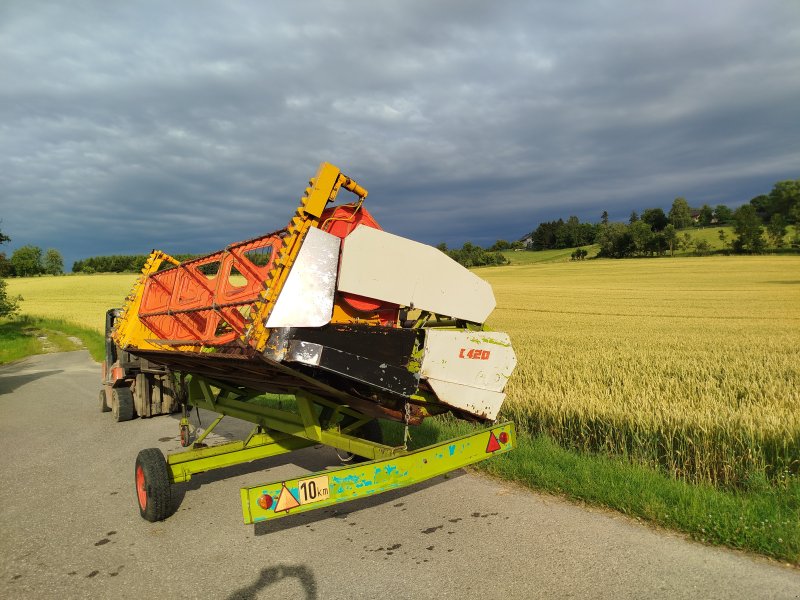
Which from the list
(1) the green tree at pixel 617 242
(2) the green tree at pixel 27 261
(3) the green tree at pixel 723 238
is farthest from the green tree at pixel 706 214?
(2) the green tree at pixel 27 261

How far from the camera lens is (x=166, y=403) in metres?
8.59

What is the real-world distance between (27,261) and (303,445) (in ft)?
373

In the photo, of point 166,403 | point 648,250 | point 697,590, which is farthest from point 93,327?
point 648,250

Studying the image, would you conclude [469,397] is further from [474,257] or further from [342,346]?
[474,257]

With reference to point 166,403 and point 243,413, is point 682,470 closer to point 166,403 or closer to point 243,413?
point 243,413

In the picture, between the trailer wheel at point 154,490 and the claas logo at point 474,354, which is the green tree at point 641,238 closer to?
the claas logo at point 474,354

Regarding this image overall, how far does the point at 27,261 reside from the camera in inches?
3789

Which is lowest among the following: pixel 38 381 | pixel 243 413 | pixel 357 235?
pixel 38 381

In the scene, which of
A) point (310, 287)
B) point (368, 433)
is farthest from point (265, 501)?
point (368, 433)

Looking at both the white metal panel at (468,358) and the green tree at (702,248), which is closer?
the white metal panel at (468,358)

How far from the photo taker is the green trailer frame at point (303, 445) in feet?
10.0

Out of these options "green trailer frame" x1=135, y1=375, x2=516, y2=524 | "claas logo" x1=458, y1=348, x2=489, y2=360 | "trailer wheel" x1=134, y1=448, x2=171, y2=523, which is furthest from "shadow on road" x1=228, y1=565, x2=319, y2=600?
"claas logo" x1=458, y1=348, x2=489, y2=360

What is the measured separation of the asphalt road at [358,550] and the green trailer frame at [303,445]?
15.6 inches

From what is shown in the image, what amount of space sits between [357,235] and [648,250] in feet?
280
